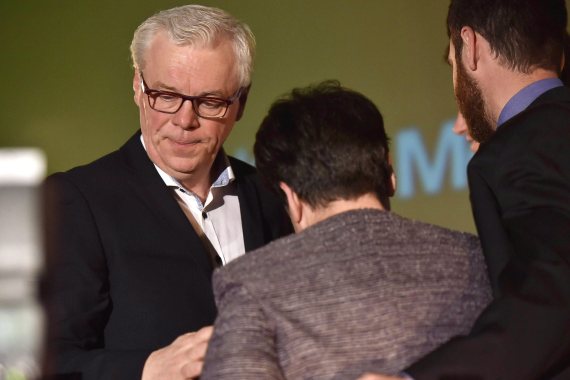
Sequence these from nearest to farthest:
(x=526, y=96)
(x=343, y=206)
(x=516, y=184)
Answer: (x=343, y=206)
(x=516, y=184)
(x=526, y=96)

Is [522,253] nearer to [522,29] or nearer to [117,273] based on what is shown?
[522,29]

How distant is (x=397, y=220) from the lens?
160cm

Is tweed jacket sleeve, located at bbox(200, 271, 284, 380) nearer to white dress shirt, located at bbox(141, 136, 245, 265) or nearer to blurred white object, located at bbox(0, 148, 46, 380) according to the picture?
white dress shirt, located at bbox(141, 136, 245, 265)

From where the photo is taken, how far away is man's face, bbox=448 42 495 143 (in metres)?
2.02

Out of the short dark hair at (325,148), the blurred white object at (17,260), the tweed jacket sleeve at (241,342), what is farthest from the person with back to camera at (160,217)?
the blurred white object at (17,260)

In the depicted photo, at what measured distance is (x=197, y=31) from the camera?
7.16 ft

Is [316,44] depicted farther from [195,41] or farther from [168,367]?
[168,367]

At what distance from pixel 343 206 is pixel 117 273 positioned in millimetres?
586

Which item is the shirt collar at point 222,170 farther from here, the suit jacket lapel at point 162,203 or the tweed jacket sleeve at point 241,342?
the tweed jacket sleeve at point 241,342

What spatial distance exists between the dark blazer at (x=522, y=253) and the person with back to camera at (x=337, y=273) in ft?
0.12

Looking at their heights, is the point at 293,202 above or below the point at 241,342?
above

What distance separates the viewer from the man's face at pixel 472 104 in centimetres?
202

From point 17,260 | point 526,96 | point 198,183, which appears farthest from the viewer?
point 17,260

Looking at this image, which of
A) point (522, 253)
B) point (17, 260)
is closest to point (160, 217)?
point (522, 253)
